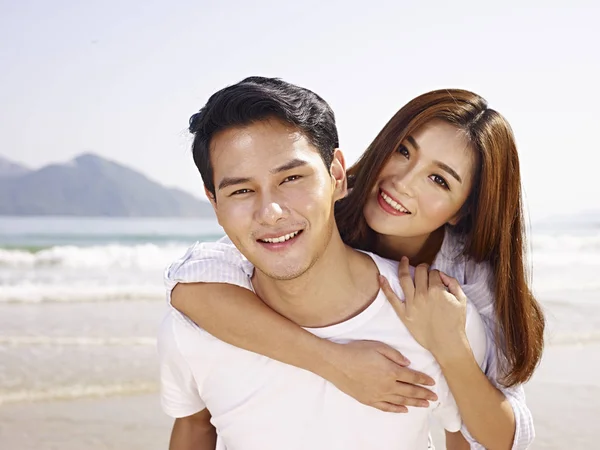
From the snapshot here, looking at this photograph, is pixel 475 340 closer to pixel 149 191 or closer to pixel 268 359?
pixel 268 359

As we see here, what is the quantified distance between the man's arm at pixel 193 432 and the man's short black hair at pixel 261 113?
757mm

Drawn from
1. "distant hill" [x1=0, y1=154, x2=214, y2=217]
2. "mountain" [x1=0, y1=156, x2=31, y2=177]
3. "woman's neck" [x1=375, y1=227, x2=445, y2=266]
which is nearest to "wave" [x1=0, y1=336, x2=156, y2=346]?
"woman's neck" [x1=375, y1=227, x2=445, y2=266]

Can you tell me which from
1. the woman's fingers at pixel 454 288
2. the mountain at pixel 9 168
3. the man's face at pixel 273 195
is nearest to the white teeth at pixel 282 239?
the man's face at pixel 273 195

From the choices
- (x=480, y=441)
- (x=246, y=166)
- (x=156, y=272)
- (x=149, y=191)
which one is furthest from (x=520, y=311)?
(x=149, y=191)

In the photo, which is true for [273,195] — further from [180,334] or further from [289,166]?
[180,334]

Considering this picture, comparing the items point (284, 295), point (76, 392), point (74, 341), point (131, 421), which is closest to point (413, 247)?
point (284, 295)

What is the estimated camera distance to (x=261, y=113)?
6.88ft

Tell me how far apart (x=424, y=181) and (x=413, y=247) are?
35cm

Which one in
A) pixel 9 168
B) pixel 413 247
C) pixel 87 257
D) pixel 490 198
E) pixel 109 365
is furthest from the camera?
pixel 9 168

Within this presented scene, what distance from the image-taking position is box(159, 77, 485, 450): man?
82.7 inches

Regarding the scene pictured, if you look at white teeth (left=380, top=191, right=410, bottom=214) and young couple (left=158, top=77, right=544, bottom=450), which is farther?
white teeth (left=380, top=191, right=410, bottom=214)

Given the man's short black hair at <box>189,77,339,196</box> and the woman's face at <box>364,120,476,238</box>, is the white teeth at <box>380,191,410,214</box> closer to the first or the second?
the woman's face at <box>364,120,476,238</box>

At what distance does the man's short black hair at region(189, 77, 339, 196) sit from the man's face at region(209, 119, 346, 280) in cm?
3

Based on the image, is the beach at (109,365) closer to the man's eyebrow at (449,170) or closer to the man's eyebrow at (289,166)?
the man's eyebrow at (449,170)
